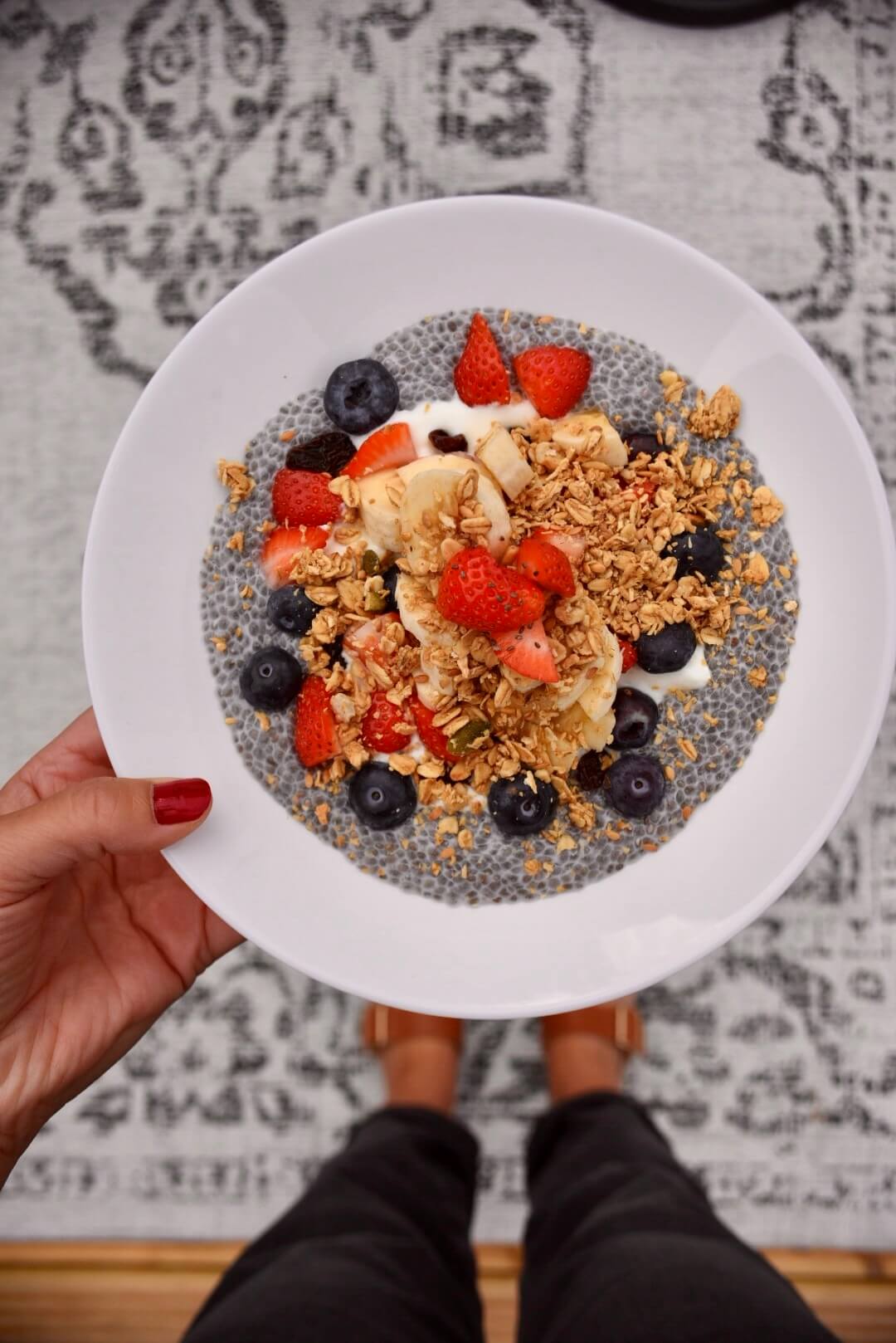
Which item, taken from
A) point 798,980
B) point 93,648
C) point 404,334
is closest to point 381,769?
point 93,648

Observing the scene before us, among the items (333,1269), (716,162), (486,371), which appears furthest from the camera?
(716,162)

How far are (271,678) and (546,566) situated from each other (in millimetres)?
277

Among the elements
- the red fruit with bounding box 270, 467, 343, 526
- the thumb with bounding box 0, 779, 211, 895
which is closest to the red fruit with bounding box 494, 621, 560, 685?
the red fruit with bounding box 270, 467, 343, 526

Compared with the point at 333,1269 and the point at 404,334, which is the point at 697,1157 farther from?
the point at 404,334

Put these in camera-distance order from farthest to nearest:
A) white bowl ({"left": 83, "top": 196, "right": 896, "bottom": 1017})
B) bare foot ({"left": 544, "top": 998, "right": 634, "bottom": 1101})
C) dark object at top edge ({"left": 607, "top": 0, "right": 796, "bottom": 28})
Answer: bare foot ({"left": 544, "top": 998, "right": 634, "bottom": 1101}) < dark object at top edge ({"left": 607, "top": 0, "right": 796, "bottom": 28}) < white bowl ({"left": 83, "top": 196, "right": 896, "bottom": 1017})

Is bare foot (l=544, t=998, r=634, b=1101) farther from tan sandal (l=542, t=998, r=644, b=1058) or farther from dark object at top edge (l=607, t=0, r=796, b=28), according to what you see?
dark object at top edge (l=607, t=0, r=796, b=28)

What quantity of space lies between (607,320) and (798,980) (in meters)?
0.85

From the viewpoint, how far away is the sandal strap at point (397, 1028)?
1.29 metres

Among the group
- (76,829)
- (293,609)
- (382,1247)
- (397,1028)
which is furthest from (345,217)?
(382,1247)

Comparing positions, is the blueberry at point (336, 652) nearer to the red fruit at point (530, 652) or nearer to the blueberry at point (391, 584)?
the blueberry at point (391, 584)

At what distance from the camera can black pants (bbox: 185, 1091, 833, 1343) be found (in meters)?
0.92

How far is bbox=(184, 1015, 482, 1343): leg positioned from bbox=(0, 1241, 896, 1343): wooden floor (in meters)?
0.20

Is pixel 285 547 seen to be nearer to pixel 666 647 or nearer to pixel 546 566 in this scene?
pixel 546 566

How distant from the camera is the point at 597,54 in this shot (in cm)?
121
